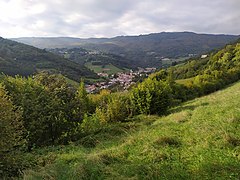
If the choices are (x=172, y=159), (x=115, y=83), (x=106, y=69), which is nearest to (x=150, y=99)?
(x=172, y=159)

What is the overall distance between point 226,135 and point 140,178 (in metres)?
4.45

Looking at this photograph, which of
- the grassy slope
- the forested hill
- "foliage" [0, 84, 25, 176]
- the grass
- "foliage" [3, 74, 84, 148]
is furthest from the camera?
the grass

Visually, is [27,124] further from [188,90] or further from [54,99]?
[188,90]

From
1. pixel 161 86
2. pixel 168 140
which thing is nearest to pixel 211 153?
pixel 168 140

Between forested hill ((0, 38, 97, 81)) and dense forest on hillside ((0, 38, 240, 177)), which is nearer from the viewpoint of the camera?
dense forest on hillside ((0, 38, 240, 177))

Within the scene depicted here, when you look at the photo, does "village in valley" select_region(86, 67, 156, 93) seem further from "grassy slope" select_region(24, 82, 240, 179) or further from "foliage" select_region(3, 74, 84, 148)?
"grassy slope" select_region(24, 82, 240, 179)

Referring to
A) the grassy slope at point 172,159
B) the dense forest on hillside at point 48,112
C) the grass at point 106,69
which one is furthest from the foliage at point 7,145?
the grass at point 106,69

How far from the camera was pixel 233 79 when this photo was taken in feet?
223

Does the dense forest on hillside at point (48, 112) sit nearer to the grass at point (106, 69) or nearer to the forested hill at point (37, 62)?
the forested hill at point (37, 62)

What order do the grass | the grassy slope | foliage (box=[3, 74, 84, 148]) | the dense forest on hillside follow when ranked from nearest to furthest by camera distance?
the grassy slope
the dense forest on hillside
foliage (box=[3, 74, 84, 148])
the grass

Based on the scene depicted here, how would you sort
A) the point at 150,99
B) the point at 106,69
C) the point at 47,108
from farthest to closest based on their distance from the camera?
the point at 106,69 → the point at 150,99 → the point at 47,108

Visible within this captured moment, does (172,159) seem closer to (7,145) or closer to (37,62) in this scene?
(7,145)

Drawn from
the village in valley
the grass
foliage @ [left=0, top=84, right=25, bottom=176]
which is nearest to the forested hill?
the grass

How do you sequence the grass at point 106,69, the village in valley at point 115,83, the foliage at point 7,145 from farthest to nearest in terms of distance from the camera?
the grass at point 106,69, the village in valley at point 115,83, the foliage at point 7,145
